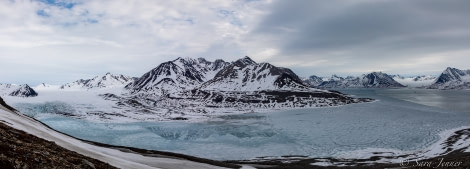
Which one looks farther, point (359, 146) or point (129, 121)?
point (129, 121)

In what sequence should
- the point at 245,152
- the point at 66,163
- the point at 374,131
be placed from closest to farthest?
1. the point at 66,163
2. the point at 245,152
3. the point at 374,131

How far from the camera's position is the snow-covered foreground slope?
27.5 metres

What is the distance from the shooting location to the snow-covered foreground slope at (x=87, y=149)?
2747 centimetres

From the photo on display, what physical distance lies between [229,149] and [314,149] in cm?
2175

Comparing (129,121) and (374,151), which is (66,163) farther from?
(129,121)

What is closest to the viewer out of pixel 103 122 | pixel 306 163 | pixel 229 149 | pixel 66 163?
pixel 66 163

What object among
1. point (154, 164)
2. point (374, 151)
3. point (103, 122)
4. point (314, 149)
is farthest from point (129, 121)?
point (154, 164)

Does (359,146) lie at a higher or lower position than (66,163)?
lower

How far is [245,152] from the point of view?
80.3m

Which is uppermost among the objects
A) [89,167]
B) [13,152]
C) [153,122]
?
[13,152]

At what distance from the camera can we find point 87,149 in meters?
29.9

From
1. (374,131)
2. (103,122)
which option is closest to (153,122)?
(103,122)

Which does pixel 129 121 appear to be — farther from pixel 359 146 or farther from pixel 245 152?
pixel 359 146

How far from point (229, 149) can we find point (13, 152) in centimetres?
7112
